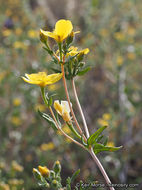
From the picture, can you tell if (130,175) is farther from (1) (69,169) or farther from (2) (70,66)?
(2) (70,66)

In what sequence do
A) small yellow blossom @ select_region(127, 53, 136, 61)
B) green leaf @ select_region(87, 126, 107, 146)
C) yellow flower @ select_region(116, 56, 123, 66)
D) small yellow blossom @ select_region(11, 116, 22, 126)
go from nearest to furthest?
green leaf @ select_region(87, 126, 107, 146), small yellow blossom @ select_region(11, 116, 22, 126), yellow flower @ select_region(116, 56, 123, 66), small yellow blossom @ select_region(127, 53, 136, 61)

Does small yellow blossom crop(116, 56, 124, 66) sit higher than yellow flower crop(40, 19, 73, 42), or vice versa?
yellow flower crop(40, 19, 73, 42)

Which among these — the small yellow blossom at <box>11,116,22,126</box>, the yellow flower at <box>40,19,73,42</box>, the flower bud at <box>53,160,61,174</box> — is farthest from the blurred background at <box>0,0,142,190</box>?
the yellow flower at <box>40,19,73,42</box>

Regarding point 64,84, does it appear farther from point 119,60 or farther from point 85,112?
point 119,60

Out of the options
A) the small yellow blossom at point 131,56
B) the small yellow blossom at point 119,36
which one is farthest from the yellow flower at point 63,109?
the small yellow blossom at point 131,56

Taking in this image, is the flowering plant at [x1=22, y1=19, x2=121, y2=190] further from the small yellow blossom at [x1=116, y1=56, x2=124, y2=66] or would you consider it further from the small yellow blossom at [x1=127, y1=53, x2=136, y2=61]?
the small yellow blossom at [x1=127, y1=53, x2=136, y2=61]

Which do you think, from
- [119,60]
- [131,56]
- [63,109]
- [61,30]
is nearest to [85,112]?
[119,60]

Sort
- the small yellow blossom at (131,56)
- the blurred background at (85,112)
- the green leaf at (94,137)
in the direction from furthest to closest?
the small yellow blossom at (131,56) → the blurred background at (85,112) → the green leaf at (94,137)

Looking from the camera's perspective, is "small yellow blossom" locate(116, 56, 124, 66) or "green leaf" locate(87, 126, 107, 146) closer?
"green leaf" locate(87, 126, 107, 146)

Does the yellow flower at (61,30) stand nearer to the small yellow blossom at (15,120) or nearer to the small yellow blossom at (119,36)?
the small yellow blossom at (15,120)

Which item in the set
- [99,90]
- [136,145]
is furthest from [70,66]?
[99,90]

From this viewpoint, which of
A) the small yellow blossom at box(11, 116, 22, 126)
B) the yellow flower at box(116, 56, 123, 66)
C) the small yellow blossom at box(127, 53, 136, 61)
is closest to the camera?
the small yellow blossom at box(11, 116, 22, 126)
